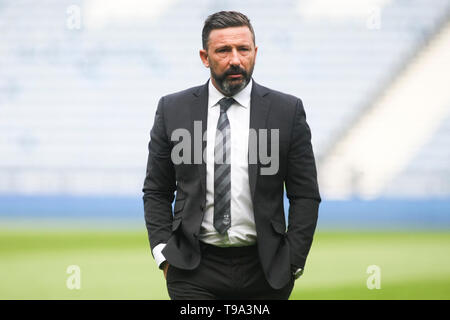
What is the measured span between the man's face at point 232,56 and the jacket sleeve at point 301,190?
26cm

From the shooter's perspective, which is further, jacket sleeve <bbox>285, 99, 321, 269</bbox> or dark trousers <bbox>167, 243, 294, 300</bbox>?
jacket sleeve <bbox>285, 99, 321, 269</bbox>

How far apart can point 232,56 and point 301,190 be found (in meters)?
0.54

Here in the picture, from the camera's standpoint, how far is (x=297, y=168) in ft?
8.07

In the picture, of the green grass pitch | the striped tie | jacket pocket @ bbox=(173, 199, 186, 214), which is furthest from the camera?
the green grass pitch

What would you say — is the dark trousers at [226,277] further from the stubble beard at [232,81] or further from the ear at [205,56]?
the ear at [205,56]

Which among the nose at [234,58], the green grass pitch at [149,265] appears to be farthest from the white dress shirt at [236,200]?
the green grass pitch at [149,265]

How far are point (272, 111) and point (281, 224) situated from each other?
41 centimetres

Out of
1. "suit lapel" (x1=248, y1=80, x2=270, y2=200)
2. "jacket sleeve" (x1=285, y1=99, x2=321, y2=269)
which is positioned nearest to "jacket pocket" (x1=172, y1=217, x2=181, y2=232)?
"suit lapel" (x1=248, y1=80, x2=270, y2=200)

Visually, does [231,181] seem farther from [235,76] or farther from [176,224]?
[235,76]

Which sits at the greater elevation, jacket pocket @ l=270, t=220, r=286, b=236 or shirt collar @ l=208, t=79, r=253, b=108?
shirt collar @ l=208, t=79, r=253, b=108

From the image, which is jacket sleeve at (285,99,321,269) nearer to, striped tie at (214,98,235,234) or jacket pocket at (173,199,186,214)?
striped tie at (214,98,235,234)

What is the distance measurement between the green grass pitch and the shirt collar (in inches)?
116

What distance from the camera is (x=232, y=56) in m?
2.38

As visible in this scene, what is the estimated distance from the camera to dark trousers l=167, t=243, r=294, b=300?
7.70 ft
